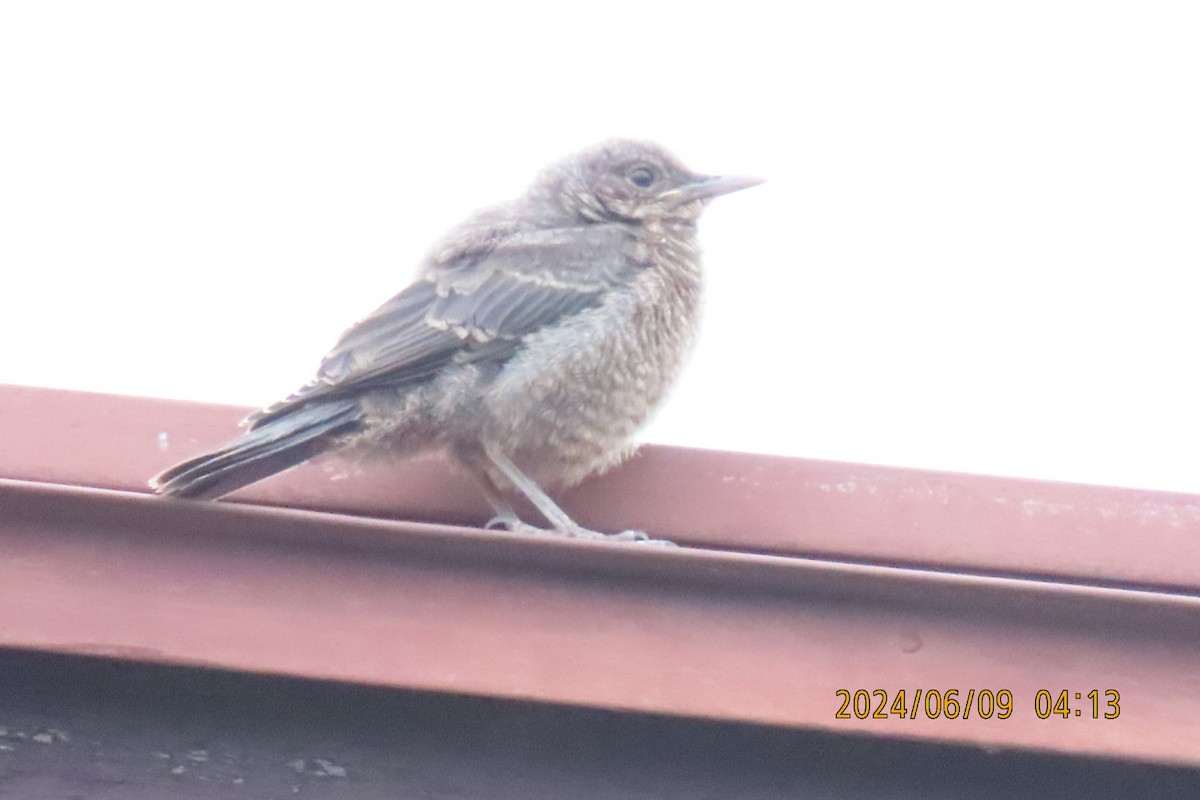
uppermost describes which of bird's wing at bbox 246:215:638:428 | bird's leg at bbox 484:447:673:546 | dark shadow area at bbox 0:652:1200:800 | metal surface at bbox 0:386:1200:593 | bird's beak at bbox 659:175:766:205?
bird's beak at bbox 659:175:766:205

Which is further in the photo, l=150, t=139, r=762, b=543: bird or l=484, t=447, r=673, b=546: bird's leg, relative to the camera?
l=150, t=139, r=762, b=543: bird

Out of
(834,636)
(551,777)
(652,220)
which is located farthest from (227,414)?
(652,220)

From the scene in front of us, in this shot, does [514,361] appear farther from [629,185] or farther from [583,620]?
[583,620]

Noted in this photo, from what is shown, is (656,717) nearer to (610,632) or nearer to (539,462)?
(610,632)

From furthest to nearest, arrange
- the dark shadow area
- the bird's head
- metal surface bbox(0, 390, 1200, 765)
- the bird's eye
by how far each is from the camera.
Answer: the bird's eye < the bird's head < the dark shadow area < metal surface bbox(0, 390, 1200, 765)

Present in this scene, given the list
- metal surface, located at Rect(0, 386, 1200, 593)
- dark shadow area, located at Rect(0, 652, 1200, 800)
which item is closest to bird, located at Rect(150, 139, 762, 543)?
metal surface, located at Rect(0, 386, 1200, 593)

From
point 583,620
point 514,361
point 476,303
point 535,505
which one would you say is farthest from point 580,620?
point 476,303

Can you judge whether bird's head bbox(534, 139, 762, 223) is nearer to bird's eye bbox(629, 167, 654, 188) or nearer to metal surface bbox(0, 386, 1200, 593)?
bird's eye bbox(629, 167, 654, 188)
